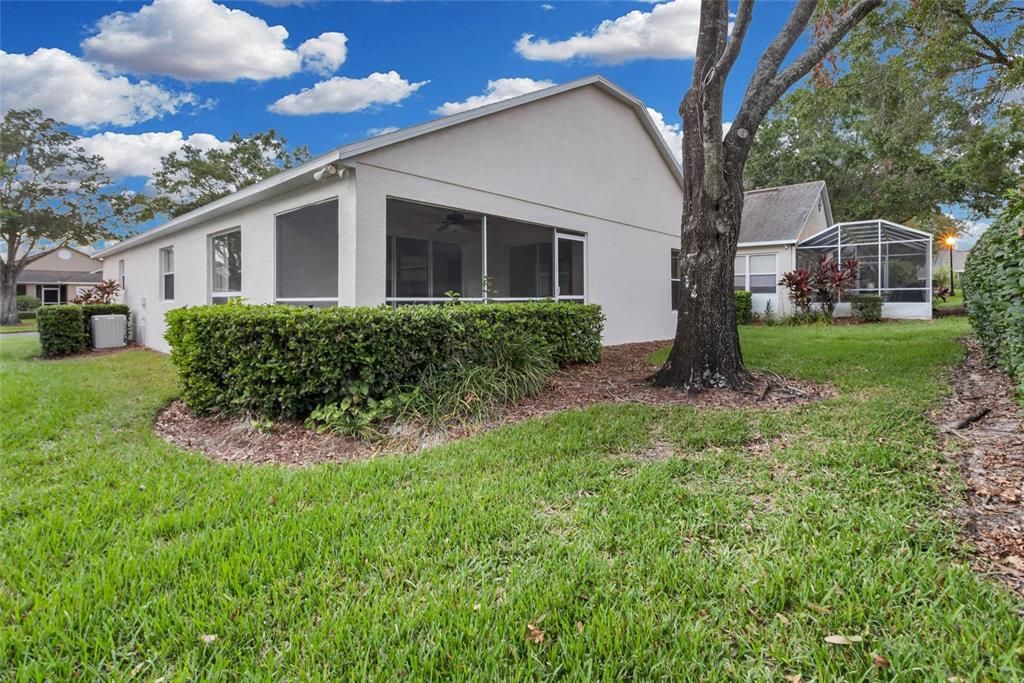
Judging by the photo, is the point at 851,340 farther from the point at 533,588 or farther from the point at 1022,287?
the point at 533,588

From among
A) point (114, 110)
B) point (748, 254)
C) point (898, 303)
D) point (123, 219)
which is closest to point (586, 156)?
point (114, 110)

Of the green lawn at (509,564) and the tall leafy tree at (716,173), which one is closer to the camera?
the green lawn at (509,564)

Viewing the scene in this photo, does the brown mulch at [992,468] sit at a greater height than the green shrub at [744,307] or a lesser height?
lesser

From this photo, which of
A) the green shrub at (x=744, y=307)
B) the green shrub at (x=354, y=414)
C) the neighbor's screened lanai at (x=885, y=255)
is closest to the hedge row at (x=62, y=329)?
the green shrub at (x=354, y=414)

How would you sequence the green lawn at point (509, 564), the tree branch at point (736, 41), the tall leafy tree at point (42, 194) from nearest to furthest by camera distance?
the green lawn at point (509, 564), the tree branch at point (736, 41), the tall leafy tree at point (42, 194)

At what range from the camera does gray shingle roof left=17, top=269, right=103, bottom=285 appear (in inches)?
1391

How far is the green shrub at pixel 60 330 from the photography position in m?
11.9

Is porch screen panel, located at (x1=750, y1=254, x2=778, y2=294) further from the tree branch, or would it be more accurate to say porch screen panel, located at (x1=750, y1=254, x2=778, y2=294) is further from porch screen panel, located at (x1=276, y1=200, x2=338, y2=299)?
porch screen panel, located at (x1=276, y1=200, x2=338, y2=299)

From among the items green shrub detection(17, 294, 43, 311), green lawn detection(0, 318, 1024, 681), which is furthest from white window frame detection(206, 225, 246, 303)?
green shrub detection(17, 294, 43, 311)

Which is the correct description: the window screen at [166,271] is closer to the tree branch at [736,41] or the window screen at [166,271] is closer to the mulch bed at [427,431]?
the mulch bed at [427,431]

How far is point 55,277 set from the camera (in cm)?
3666

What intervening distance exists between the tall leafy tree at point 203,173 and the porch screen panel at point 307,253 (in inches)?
816

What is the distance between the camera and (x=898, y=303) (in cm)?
1683

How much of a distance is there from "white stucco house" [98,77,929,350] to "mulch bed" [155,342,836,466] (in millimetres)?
2226
